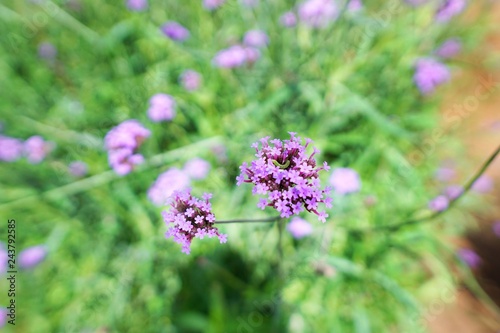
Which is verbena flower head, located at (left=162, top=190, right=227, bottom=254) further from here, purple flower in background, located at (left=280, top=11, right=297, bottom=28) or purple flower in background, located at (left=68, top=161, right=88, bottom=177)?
purple flower in background, located at (left=280, top=11, right=297, bottom=28)

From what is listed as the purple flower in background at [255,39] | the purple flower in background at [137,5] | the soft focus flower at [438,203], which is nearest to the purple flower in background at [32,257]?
the purple flower in background at [137,5]

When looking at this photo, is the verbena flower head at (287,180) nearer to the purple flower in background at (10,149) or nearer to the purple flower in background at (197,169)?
the purple flower in background at (197,169)

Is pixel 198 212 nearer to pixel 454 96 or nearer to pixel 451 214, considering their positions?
pixel 451 214

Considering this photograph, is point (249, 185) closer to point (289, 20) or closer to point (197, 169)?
point (197, 169)

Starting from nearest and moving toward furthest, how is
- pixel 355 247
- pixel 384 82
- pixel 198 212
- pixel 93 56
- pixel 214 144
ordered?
pixel 198 212
pixel 355 247
pixel 214 144
pixel 384 82
pixel 93 56

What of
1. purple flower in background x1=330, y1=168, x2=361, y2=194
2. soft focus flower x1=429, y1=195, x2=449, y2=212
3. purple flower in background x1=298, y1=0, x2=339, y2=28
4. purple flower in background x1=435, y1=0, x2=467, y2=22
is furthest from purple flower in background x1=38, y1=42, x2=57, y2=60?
soft focus flower x1=429, y1=195, x2=449, y2=212

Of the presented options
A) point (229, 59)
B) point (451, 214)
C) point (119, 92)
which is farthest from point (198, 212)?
point (451, 214)
